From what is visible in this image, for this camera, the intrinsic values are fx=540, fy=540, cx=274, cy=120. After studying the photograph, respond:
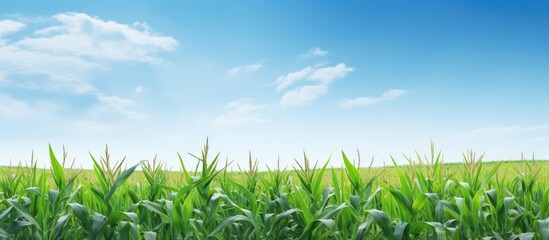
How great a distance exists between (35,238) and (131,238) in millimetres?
760

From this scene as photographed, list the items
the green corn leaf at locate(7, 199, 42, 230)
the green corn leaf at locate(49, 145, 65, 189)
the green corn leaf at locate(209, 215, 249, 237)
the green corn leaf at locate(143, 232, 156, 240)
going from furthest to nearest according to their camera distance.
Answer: the green corn leaf at locate(49, 145, 65, 189) → the green corn leaf at locate(7, 199, 42, 230) → the green corn leaf at locate(209, 215, 249, 237) → the green corn leaf at locate(143, 232, 156, 240)

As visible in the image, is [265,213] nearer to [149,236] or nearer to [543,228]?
[149,236]

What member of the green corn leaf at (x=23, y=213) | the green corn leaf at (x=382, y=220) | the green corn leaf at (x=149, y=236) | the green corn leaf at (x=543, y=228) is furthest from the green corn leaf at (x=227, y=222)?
the green corn leaf at (x=543, y=228)

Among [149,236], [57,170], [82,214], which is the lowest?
[149,236]

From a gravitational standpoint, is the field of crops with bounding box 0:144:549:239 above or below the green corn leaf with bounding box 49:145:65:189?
below

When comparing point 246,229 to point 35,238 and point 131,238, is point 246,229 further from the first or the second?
point 35,238

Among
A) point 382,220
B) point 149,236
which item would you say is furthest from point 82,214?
point 382,220

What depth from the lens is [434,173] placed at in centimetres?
458

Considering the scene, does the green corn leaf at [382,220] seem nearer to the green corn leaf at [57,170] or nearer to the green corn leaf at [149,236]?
the green corn leaf at [149,236]

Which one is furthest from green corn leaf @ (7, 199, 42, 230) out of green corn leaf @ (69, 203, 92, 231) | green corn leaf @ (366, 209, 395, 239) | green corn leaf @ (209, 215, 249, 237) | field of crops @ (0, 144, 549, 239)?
green corn leaf @ (366, 209, 395, 239)

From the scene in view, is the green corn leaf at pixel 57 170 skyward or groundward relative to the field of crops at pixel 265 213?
skyward

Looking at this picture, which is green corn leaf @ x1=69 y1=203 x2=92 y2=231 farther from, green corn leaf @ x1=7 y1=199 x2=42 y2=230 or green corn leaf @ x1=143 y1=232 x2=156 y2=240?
green corn leaf @ x1=143 y1=232 x2=156 y2=240

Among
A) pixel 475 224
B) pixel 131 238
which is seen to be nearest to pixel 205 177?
pixel 131 238

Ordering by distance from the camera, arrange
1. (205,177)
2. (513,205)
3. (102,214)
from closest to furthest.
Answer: (205,177) → (102,214) → (513,205)
